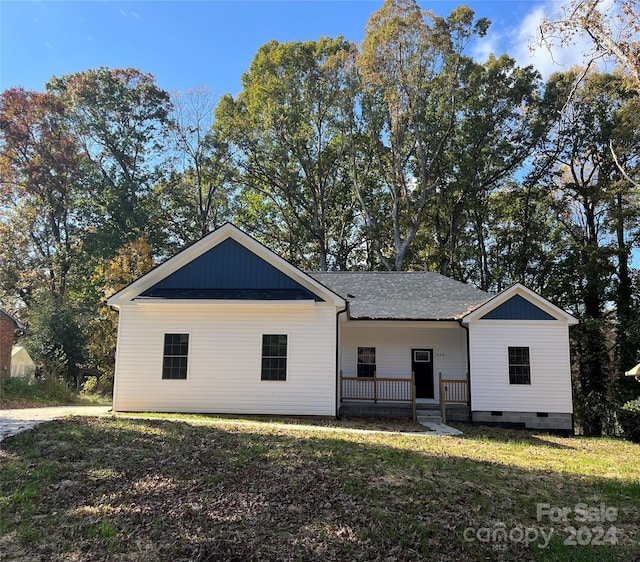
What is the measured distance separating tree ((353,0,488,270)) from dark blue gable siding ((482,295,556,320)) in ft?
42.8

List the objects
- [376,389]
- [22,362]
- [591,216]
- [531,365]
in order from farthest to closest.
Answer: [591,216] → [22,362] → [376,389] → [531,365]

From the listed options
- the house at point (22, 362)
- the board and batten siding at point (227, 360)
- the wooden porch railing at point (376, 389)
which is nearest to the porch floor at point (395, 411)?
the wooden porch railing at point (376, 389)

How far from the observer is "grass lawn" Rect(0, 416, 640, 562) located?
4840mm

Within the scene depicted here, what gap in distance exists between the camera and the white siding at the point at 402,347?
→ 1666 centimetres

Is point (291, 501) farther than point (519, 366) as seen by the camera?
No

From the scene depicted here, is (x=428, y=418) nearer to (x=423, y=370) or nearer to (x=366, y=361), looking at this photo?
(x=423, y=370)

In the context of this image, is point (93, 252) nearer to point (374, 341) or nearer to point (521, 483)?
point (374, 341)

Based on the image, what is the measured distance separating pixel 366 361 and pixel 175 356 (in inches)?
259

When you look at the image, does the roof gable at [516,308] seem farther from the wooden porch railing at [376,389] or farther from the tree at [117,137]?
the tree at [117,137]

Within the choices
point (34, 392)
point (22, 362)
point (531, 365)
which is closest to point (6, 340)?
point (22, 362)

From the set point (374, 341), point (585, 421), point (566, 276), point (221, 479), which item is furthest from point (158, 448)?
point (566, 276)

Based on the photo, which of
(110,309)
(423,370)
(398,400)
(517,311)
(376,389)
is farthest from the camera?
(110,309)

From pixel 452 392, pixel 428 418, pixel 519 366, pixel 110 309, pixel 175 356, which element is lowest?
pixel 428 418

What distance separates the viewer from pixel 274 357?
44.6 feet
